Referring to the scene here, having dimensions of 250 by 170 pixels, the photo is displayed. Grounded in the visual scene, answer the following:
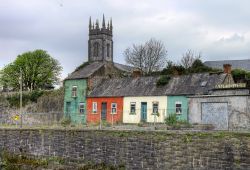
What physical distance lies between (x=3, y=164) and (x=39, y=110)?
26.3 metres

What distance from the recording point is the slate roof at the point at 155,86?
35.6 metres

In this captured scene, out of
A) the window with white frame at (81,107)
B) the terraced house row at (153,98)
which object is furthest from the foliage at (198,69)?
the window with white frame at (81,107)

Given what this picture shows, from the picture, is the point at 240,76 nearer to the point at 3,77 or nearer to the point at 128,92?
the point at 128,92

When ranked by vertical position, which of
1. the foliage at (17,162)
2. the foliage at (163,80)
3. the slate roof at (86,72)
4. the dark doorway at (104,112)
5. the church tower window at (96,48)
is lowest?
the foliage at (17,162)

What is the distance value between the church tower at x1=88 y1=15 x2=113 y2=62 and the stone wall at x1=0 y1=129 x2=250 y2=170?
62.9 m

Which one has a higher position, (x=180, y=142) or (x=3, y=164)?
(x=180, y=142)

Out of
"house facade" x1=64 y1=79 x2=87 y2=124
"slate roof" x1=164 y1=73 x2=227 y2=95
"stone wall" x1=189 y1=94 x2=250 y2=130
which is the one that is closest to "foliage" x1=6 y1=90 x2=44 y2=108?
"house facade" x1=64 y1=79 x2=87 y2=124

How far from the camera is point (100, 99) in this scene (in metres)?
41.3

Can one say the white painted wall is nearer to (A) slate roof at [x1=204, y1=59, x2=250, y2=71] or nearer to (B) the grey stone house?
(B) the grey stone house

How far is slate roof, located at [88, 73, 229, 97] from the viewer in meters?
35.6

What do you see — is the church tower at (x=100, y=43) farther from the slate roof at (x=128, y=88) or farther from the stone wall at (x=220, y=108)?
the stone wall at (x=220, y=108)

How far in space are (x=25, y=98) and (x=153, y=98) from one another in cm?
2046

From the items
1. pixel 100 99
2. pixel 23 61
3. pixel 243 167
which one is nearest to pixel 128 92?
pixel 100 99

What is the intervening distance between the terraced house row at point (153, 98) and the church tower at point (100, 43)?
112ft
